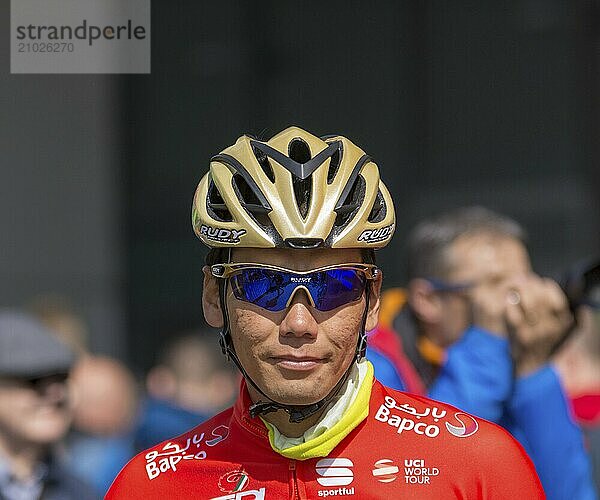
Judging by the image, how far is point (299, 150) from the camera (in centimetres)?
258

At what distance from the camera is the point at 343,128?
18.0ft

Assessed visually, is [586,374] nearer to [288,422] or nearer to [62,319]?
[62,319]

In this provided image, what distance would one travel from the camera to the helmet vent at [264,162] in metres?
2.52

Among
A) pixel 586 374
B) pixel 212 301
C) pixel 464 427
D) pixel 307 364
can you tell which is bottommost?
pixel 586 374

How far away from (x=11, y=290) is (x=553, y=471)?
358 centimetres

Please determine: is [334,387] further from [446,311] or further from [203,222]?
[446,311]

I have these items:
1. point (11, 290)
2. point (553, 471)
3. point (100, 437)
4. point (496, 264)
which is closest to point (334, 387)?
point (553, 471)

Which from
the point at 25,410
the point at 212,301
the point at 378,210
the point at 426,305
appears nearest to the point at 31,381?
the point at 25,410

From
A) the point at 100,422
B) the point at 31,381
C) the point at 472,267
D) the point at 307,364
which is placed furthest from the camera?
the point at 100,422

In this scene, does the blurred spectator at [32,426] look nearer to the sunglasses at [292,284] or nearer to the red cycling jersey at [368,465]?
the red cycling jersey at [368,465]

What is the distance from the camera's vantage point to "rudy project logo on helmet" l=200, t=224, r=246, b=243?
95.6 inches

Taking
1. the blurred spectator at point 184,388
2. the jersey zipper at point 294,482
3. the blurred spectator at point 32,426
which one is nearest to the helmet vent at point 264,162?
the jersey zipper at point 294,482

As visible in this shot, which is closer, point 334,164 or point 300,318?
point 300,318

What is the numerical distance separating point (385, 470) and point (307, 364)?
0.95 feet
